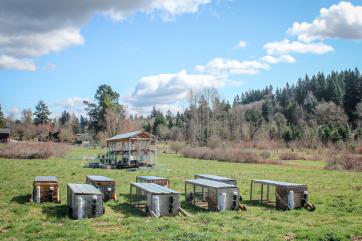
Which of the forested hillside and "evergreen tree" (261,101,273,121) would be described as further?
"evergreen tree" (261,101,273,121)

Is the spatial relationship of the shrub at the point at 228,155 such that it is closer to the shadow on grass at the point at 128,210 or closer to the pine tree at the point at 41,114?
the shadow on grass at the point at 128,210

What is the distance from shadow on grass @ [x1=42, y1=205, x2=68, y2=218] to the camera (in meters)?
10.8

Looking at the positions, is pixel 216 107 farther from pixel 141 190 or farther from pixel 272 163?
pixel 141 190

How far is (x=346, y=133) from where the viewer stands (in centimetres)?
5469

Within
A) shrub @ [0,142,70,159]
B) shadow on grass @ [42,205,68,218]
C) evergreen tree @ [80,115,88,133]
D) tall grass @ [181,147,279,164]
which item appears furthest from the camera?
evergreen tree @ [80,115,88,133]

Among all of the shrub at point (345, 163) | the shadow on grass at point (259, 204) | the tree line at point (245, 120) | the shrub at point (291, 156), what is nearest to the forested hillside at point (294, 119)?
the tree line at point (245, 120)

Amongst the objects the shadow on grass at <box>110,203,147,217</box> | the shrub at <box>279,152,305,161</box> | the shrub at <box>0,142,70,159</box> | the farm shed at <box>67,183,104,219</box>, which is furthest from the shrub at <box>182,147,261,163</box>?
the farm shed at <box>67,183,104,219</box>

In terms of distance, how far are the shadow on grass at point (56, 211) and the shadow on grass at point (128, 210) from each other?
1.49m

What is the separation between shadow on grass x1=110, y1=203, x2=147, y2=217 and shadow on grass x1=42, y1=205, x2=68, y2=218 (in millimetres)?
1487

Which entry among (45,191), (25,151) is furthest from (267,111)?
(45,191)

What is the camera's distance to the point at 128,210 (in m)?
11.9

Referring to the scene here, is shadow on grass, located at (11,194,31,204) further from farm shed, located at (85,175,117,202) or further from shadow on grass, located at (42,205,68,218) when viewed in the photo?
farm shed, located at (85,175,117,202)

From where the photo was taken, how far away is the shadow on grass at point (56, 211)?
10.8 m

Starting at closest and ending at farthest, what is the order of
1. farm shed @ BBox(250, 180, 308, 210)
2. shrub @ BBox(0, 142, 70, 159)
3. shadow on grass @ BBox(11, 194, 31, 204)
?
farm shed @ BBox(250, 180, 308, 210), shadow on grass @ BBox(11, 194, 31, 204), shrub @ BBox(0, 142, 70, 159)
